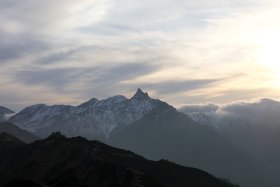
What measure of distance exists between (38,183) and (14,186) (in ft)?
29.7

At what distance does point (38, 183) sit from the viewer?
7869 inches

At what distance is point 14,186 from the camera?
656 ft
